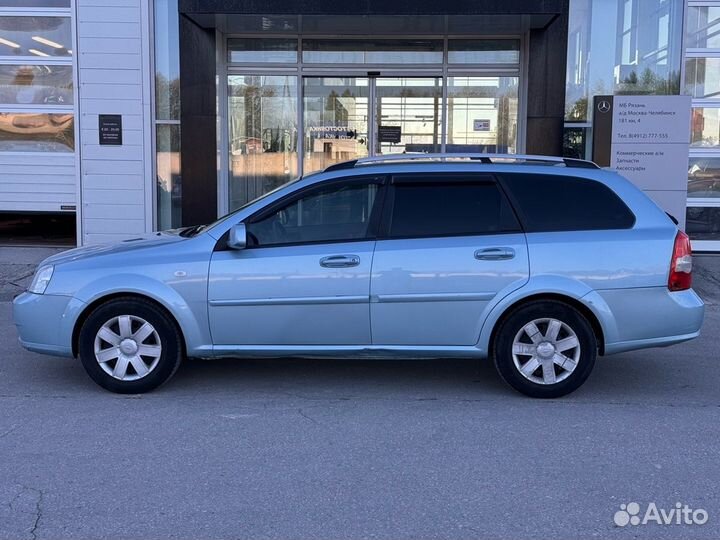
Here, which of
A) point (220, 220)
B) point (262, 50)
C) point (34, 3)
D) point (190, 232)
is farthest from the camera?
point (262, 50)

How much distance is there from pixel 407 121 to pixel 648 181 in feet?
13.4

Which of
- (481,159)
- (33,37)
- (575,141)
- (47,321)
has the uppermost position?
(33,37)

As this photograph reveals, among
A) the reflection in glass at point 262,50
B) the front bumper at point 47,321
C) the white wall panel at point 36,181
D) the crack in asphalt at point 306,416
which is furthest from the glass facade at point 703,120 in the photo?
the front bumper at point 47,321

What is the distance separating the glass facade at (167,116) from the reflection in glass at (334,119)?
2050mm

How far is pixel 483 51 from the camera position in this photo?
12.5 m

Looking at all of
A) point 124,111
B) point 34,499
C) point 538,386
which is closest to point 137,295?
point 34,499

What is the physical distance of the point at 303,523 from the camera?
3807 mm

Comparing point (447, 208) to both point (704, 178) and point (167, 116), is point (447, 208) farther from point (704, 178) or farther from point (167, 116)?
point (704, 178)

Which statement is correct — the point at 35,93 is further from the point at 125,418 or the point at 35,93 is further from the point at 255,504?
the point at 255,504

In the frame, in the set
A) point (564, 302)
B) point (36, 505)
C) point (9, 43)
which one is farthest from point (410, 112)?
point (36, 505)

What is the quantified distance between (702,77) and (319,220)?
8.60 m

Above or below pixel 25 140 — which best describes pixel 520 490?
below

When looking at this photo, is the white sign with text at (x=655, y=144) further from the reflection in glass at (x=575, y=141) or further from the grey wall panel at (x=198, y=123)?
the grey wall panel at (x=198, y=123)

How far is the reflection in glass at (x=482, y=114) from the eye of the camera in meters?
12.6
